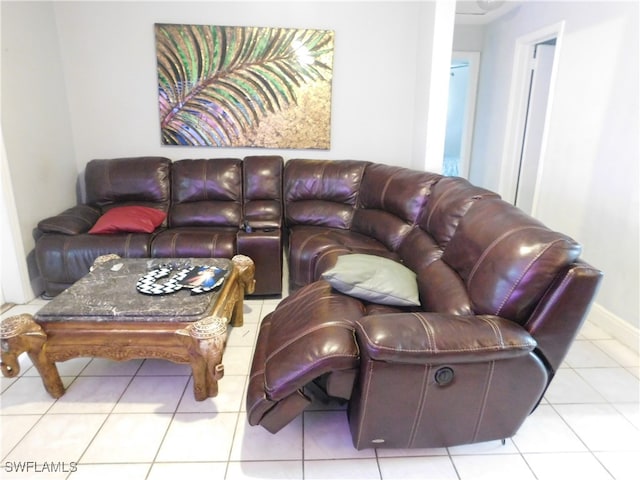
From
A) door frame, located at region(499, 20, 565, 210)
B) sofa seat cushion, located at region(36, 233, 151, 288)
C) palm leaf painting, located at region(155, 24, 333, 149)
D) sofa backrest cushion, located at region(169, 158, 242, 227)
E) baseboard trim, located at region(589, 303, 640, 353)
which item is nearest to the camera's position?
baseboard trim, located at region(589, 303, 640, 353)

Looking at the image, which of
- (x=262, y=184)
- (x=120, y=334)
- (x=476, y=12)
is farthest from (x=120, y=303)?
(x=476, y=12)

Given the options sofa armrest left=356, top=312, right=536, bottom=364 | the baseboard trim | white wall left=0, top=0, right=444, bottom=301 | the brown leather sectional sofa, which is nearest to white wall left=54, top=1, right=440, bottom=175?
white wall left=0, top=0, right=444, bottom=301

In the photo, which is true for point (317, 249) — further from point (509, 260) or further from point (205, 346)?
point (509, 260)

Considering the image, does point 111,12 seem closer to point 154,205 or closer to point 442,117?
point 154,205

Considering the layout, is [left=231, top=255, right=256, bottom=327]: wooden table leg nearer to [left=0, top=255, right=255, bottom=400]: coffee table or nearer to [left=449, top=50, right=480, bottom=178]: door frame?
[left=0, top=255, right=255, bottom=400]: coffee table

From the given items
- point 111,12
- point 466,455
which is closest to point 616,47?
point 466,455

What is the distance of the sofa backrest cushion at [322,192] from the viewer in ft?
10.5

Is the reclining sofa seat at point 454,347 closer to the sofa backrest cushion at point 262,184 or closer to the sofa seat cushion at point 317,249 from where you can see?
the sofa seat cushion at point 317,249

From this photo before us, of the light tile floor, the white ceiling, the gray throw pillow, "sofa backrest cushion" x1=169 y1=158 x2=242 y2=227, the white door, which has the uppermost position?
the white ceiling

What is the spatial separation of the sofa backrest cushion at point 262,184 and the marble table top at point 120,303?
1210 millimetres

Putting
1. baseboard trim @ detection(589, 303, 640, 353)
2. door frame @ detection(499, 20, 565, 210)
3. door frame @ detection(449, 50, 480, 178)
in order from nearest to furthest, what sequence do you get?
baseboard trim @ detection(589, 303, 640, 353)
door frame @ detection(499, 20, 565, 210)
door frame @ detection(449, 50, 480, 178)

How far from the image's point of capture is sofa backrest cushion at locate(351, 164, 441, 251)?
2.56 metres

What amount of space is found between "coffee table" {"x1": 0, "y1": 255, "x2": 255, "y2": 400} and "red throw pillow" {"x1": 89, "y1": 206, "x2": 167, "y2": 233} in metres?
1.02

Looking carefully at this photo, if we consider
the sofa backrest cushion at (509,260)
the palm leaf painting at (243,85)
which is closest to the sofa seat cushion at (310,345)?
the sofa backrest cushion at (509,260)
